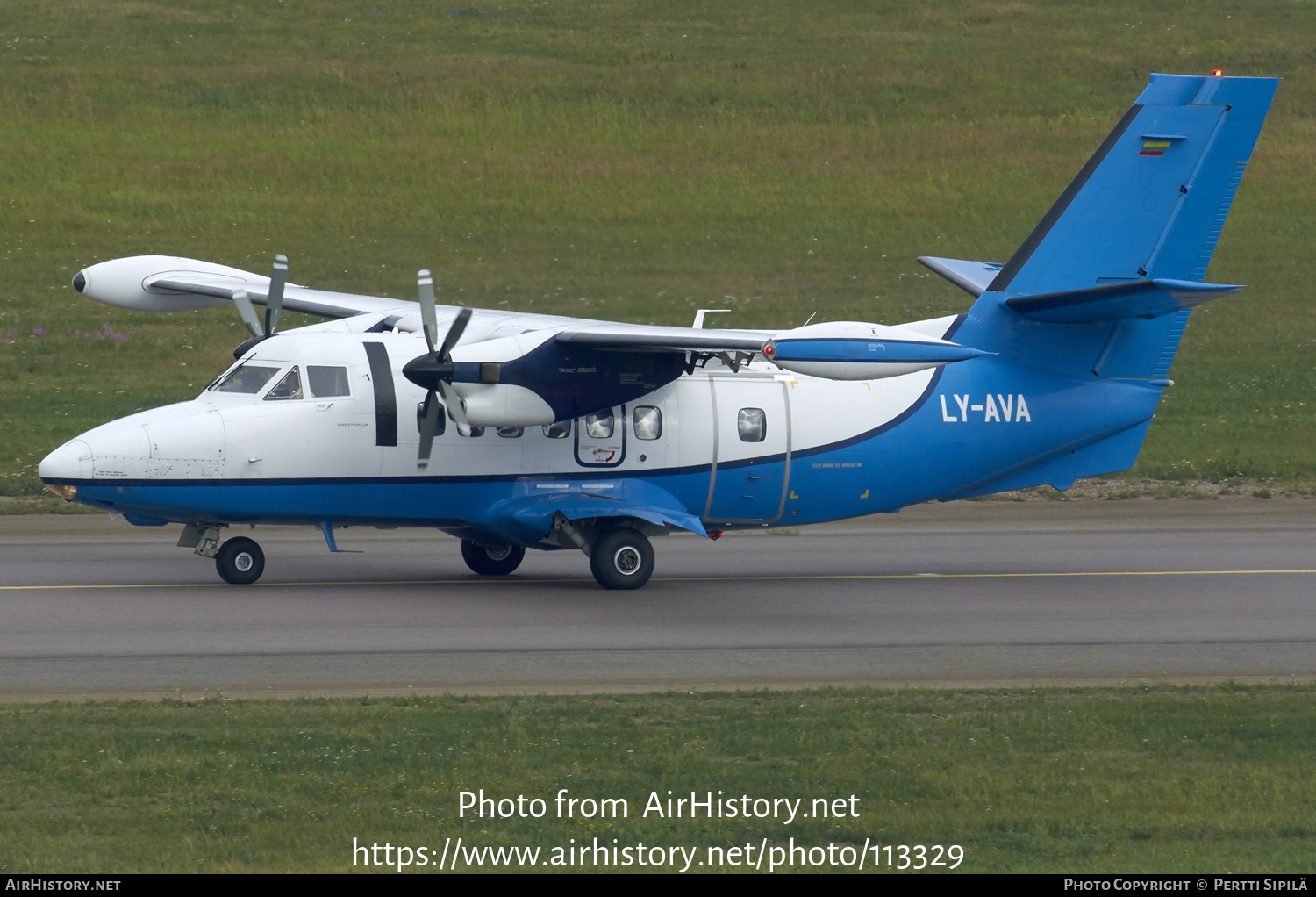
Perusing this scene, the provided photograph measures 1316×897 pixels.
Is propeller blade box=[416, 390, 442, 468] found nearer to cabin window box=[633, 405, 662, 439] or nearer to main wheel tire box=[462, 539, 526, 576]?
main wheel tire box=[462, 539, 526, 576]

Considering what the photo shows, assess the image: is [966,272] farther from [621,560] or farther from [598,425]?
[621,560]

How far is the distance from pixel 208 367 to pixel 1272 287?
1234 inches

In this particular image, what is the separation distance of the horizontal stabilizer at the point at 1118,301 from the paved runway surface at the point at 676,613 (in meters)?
3.61

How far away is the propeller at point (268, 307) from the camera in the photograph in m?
20.7

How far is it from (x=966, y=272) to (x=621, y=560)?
7.52 metres

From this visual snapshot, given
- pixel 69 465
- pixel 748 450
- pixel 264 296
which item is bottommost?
pixel 748 450

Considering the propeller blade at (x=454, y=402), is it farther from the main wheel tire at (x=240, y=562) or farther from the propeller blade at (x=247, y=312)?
the propeller blade at (x=247, y=312)

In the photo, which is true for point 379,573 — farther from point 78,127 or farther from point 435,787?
point 78,127

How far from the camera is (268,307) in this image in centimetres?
2139

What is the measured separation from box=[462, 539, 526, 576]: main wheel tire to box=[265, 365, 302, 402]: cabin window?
3285 millimetres

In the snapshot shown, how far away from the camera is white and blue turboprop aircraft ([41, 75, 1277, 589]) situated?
62.3 feet

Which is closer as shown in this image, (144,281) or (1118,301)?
(1118,301)

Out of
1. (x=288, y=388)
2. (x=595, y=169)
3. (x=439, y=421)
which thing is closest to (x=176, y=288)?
(x=288, y=388)

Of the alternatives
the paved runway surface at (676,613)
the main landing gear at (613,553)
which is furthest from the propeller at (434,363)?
the paved runway surface at (676,613)
